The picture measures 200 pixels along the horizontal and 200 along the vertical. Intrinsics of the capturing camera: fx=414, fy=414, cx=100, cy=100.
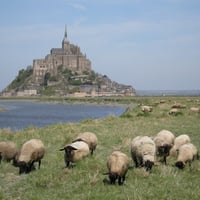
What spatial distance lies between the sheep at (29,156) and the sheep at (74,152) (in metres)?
0.84

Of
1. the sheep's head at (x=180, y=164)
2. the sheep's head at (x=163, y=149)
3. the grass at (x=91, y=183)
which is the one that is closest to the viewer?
the grass at (x=91, y=183)

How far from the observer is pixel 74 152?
14008 millimetres

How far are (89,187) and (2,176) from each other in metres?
3.25

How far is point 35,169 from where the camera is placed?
44.8ft

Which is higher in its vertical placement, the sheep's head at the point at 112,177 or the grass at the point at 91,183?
the sheep's head at the point at 112,177

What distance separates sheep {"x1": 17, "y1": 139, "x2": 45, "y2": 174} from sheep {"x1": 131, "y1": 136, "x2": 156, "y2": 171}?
126 inches

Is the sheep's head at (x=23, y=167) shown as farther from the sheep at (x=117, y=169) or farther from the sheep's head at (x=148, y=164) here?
the sheep's head at (x=148, y=164)

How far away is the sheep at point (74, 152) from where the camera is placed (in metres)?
13.7

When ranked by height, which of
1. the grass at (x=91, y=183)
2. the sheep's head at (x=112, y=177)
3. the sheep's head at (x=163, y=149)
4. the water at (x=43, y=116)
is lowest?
the water at (x=43, y=116)

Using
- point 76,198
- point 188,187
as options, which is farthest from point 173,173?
point 76,198

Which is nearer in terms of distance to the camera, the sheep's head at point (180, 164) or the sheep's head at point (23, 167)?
the sheep's head at point (23, 167)

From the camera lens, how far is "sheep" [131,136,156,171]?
42.2 ft

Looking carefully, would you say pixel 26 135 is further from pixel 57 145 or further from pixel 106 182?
pixel 106 182

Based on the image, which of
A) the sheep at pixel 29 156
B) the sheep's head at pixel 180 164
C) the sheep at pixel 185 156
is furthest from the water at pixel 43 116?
the sheep's head at pixel 180 164
